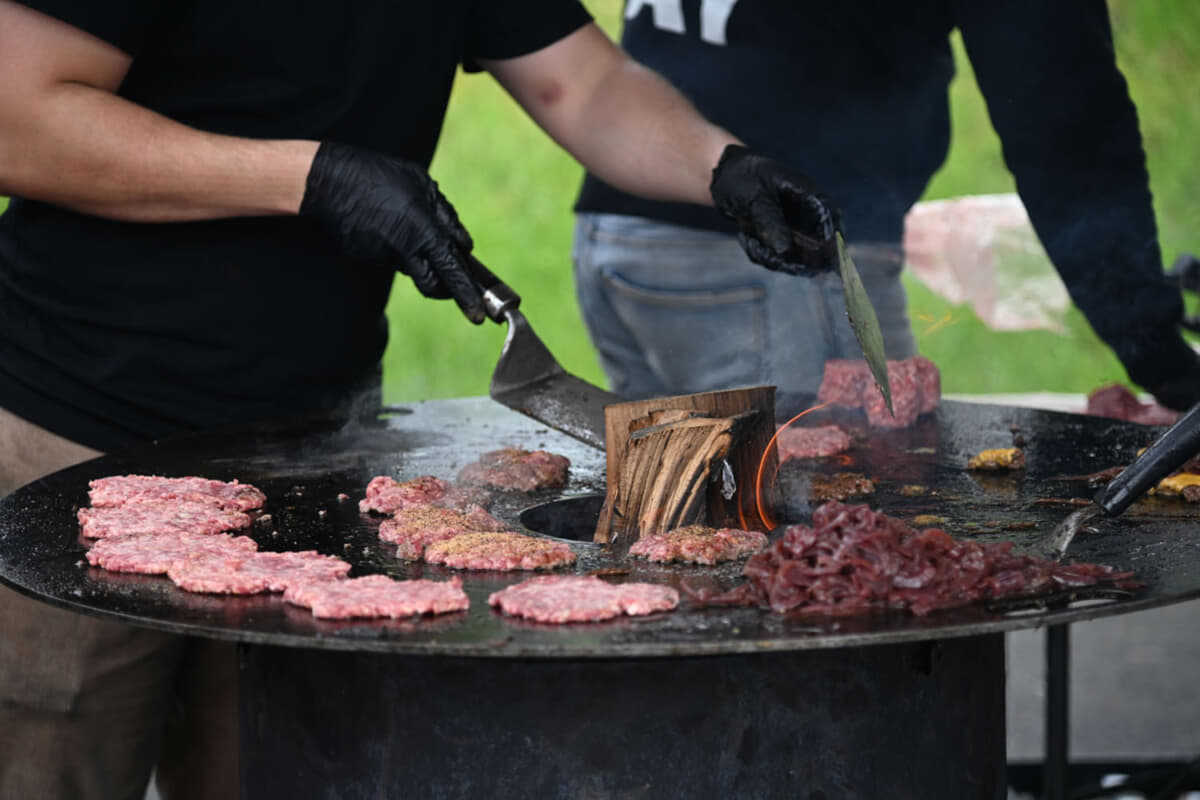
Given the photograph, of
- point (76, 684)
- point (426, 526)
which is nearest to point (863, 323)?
point (426, 526)

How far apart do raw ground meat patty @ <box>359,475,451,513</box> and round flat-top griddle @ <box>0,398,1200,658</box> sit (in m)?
0.03

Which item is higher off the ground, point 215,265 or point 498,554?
point 215,265

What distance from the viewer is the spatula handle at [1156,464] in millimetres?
2016

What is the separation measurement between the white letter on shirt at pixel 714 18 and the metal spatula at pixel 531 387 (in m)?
1.91

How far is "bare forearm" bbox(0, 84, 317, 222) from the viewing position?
2611 mm

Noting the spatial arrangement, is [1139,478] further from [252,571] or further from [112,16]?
[112,16]

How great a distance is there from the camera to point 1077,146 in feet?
13.2

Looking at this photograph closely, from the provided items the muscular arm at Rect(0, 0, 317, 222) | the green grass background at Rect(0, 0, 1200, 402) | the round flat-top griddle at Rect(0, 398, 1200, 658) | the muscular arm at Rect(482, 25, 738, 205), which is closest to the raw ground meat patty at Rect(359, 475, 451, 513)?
the round flat-top griddle at Rect(0, 398, 1200, 658)

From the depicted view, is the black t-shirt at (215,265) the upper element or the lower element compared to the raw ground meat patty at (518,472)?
upper

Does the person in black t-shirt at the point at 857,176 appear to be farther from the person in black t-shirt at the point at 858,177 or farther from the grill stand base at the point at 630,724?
the grill stand base at the point at 630,724

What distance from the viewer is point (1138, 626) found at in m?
6.12

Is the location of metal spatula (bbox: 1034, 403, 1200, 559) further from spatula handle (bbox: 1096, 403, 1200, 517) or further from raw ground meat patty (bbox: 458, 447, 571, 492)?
raw ground meat patty (bbox: 458, 447, 571, 492)

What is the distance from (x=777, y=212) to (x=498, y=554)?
141 cm

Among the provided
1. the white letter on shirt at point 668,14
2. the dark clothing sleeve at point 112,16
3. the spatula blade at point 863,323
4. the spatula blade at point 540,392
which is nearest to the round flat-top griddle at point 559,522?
the spatula blade at point 540,392
